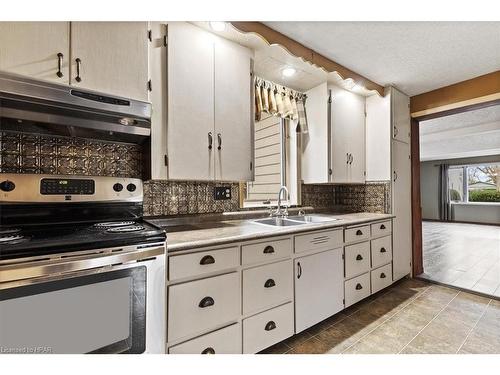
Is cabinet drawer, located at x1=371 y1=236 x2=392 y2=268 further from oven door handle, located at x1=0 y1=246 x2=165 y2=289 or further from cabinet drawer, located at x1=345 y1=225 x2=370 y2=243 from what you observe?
oven door handle, located at x1=0 y1=246 x2=165 y2=289

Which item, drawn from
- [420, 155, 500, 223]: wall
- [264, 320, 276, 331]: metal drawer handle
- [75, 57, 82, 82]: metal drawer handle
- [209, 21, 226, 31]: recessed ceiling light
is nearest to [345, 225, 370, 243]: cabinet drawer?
[264, 320, 276, 331]: metal drawer handle

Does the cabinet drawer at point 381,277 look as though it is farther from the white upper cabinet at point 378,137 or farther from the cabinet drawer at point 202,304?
the cabinet drawer at point 202,304

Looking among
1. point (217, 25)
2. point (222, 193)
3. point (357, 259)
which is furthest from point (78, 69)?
point (357, 259)

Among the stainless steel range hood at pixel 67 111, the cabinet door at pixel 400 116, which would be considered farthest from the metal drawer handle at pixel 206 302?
the cabinet door at pixel 400 116

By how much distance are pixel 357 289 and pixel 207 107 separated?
2.14 m

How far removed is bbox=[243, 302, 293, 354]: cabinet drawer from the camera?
152cm

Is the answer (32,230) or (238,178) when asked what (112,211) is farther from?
(238,178)

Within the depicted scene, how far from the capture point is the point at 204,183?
206 cm

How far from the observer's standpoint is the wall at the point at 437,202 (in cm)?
797

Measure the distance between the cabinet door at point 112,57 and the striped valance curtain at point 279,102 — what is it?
121cm

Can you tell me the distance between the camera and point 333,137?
105 inches

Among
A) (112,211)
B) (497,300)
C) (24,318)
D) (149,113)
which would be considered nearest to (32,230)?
(112,211)
